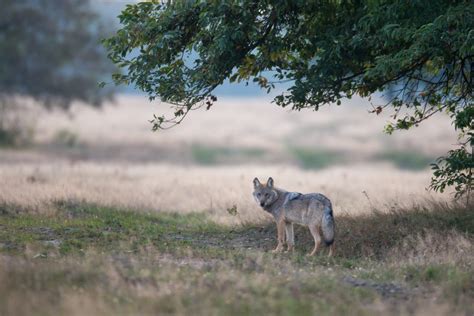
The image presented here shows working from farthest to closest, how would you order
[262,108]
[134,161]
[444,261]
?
[262,108] < [134,161] < [444,261]

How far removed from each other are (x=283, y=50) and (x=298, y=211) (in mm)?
3930

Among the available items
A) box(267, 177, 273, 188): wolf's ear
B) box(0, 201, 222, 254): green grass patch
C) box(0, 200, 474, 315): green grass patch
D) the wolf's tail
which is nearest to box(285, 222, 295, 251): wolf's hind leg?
box(0, 200, 474, 315): green grass patch

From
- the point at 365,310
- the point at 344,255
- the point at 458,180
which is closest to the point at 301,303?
the point at 365,310

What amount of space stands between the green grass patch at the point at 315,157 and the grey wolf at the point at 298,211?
43.8 meters

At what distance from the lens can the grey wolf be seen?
1494cm

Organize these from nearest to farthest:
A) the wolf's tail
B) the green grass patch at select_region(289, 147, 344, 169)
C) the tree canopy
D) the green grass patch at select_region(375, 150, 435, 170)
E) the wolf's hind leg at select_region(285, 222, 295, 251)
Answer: the wolf's tail
the wolf's hind leg at select_region(285, 222, 295, 251)
the tree canopy
the green grass patch at select_region(375, 150, 435, 170)
the green grass patch at select_region(289, 147, 344, 169)

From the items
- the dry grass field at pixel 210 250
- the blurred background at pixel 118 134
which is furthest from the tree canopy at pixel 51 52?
the dry grass field at pixel 210 250

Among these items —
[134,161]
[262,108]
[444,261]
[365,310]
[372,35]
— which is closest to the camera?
[365,310]

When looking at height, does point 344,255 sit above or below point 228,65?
→ below

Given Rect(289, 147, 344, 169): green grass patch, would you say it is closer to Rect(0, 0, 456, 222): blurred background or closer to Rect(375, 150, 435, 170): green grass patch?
Rect(0, 0, 456, 222): blurred background

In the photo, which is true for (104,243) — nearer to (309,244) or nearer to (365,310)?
(309,244)

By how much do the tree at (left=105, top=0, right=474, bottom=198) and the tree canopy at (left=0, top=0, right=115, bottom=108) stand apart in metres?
39.1

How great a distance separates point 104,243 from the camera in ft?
51.1

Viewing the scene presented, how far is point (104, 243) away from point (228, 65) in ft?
16.0
